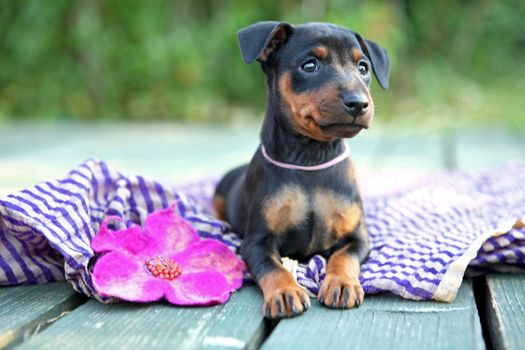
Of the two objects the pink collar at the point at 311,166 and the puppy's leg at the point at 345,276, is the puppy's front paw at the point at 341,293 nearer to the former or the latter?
the puppy's leg at the point at 345,276

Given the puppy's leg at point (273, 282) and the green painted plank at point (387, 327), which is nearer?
the green painted plank at point (387, 327)

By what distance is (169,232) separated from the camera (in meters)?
3.33

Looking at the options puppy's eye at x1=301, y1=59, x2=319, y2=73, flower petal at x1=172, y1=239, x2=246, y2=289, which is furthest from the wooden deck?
puppy's eye at x1=301, y1=59, x2=319, y2=73

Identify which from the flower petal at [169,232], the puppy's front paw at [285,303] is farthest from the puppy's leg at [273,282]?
the flower petal at [169,232]

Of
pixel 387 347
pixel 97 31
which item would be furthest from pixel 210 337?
pixel 97 31

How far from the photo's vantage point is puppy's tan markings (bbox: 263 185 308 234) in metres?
3.35

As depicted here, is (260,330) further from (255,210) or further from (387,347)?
(255,210)

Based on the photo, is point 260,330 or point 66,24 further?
point 66,24

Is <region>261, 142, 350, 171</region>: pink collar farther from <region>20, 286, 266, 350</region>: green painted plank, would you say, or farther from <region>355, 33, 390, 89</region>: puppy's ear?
<region>20, 286, 266, 350</region>: green painted plank

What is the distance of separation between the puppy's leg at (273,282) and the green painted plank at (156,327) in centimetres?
7

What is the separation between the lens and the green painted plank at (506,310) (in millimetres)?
2332

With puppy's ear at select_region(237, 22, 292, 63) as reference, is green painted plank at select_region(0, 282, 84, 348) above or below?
below

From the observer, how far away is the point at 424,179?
5391 millimetres

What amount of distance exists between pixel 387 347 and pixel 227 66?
31.4 ft
